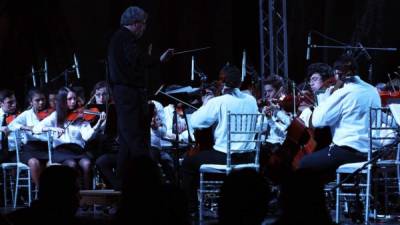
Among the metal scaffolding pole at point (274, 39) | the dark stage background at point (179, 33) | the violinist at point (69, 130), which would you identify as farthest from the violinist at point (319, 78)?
the dark stage background at point (179, 33)

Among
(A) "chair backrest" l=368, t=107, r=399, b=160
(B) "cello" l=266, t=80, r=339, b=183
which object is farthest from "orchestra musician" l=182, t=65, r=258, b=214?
(A) "chair backrest" l=368, t=107, r=399, b=160

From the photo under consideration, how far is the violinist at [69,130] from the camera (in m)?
8.33

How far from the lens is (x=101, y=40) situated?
1232 centimetres

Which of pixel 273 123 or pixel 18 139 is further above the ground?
pixel 273 123

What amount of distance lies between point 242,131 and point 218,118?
0.89 ft

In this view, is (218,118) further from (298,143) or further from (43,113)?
(43,113)

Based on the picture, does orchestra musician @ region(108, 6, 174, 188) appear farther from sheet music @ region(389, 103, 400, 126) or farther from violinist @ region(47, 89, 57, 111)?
sheet music @ region(389, 103, 400, 126)

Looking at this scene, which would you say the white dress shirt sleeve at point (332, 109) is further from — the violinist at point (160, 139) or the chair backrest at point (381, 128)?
the violinist at point (160, 139)

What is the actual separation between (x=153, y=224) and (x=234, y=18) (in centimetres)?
935

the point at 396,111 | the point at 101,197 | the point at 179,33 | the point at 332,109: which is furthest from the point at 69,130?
the point at 179,33

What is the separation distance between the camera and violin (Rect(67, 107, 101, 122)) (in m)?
8.41

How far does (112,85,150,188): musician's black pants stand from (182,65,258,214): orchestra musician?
1.36 ft

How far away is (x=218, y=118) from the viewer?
7.23 meters

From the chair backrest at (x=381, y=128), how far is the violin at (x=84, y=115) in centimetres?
273
